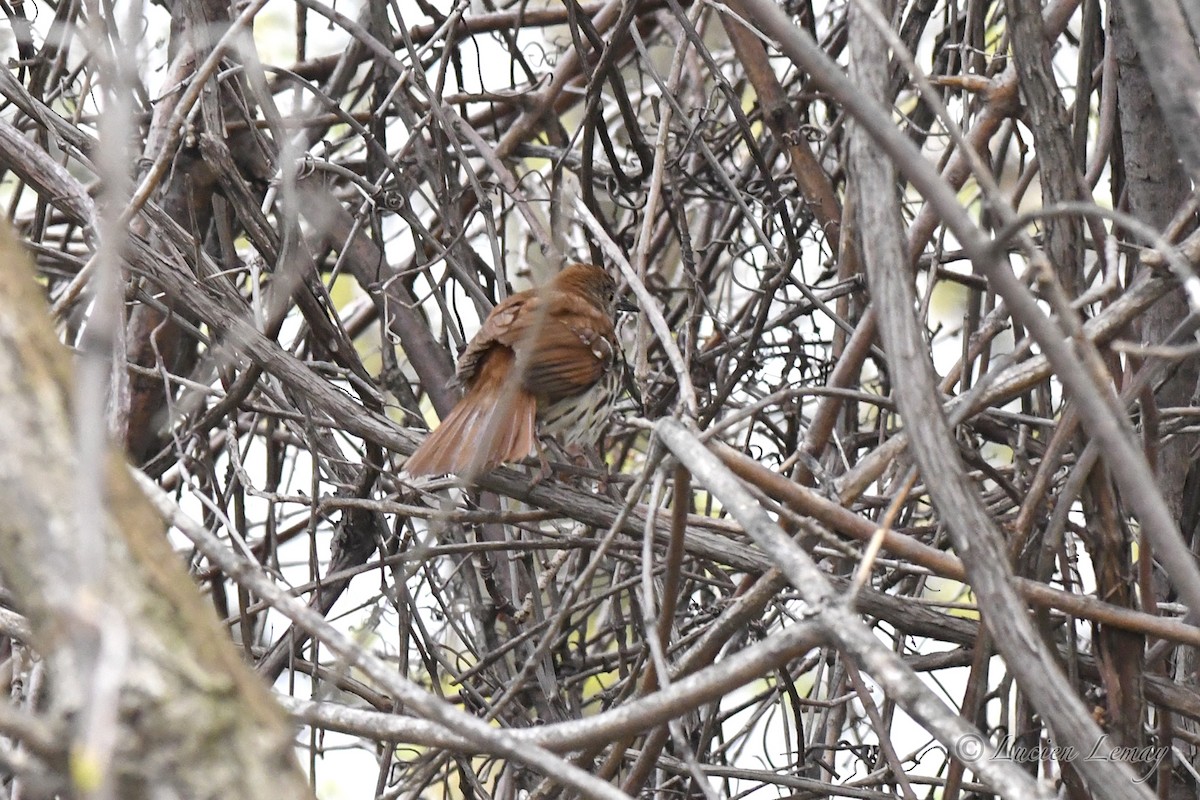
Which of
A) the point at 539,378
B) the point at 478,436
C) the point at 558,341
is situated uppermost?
the point at 558,341

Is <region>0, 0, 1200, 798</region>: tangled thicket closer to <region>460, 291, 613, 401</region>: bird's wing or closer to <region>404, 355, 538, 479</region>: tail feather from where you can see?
<region>404, 355, 538, 479</region>: tail feather

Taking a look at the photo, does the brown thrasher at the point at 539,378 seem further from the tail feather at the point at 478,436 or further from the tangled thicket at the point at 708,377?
the tangled thicket at the point at 708,377

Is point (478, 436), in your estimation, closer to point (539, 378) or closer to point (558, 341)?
point (539, 378)

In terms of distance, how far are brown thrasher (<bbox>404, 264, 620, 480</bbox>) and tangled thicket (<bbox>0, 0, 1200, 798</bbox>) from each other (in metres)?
0.11

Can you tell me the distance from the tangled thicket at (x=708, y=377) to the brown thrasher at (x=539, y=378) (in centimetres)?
11

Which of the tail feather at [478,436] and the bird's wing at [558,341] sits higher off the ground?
the bird's wing at [558,341]

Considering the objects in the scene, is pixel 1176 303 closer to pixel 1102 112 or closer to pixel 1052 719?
pixel 1102 112

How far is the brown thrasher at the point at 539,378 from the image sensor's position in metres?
3.53

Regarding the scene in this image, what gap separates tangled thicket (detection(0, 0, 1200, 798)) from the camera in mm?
1831

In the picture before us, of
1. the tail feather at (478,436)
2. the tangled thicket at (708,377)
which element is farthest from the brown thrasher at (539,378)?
the tangled thicket at (708,377)

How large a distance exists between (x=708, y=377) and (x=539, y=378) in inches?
23.1

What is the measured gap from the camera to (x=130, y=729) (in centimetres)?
117

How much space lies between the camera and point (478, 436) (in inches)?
122

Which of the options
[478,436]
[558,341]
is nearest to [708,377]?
[558,341]
